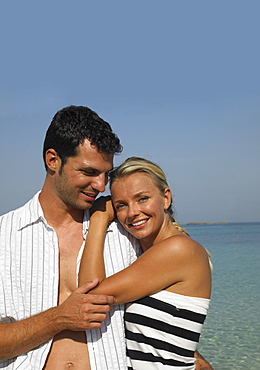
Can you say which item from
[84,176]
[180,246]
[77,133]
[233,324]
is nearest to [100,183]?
[84,176]

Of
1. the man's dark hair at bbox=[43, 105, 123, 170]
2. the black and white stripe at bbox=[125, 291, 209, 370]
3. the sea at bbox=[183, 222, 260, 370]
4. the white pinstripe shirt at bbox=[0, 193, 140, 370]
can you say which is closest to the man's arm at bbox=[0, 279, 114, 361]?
the white pinstripe shirt at bbox=[0, 193, 140, 370]

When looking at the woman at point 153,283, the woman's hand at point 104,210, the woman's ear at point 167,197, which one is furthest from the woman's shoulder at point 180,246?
the woman's hand at point 104,210

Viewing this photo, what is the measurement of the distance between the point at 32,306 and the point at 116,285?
523 millimetres

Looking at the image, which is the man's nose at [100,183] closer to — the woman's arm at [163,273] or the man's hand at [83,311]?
the woman's arm at [163,273]

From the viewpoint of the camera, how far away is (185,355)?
8.72 ft

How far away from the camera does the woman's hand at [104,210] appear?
9.39ft

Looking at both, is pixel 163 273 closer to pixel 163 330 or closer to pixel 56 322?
pixel 163 330

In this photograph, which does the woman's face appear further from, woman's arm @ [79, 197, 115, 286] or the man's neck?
the man's neck

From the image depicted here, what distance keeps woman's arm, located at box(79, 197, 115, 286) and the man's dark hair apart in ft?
1.26

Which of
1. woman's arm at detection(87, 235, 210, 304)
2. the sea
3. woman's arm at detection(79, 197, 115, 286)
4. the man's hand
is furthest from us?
the sea

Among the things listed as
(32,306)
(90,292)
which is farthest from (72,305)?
(32,306)

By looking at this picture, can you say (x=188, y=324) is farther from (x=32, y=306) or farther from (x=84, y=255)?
(x=32, y=306)

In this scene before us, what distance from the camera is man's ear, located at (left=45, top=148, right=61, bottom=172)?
9.32 feet

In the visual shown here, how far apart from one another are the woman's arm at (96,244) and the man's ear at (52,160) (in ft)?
1.24
